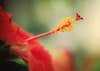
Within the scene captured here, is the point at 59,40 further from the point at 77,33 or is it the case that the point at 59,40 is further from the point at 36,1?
the point at 36,1

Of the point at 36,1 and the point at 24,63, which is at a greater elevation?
the point at 36,1

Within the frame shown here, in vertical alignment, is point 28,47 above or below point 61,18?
below

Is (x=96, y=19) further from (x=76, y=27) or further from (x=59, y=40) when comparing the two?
(x=59, y=40)

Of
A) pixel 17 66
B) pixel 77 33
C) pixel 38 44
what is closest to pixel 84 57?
pixel 77 33

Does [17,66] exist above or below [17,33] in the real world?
below

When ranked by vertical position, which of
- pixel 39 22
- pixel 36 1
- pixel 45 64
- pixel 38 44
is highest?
pixel 36 1

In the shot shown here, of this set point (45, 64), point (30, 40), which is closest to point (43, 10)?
point (30, 40)
